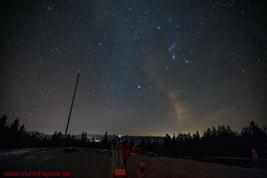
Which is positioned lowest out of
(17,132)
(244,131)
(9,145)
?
(9,145)

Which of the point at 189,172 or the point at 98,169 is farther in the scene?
the point at 189,172

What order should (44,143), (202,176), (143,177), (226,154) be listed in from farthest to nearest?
(226,154) < (44,143) < (202,176) < (143,177)

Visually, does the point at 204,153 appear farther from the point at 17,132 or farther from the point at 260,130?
the point at 17,132

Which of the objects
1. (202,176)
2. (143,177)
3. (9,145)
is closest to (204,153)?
(202,176)

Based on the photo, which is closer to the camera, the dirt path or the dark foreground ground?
the dark foreground ground

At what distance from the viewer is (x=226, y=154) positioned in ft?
155

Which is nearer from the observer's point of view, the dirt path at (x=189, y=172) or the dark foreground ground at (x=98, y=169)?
the dark foreground ground at (x=98, y=169)

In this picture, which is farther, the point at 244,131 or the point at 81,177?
the point at 244,131

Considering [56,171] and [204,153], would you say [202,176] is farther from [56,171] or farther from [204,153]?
[204,153]

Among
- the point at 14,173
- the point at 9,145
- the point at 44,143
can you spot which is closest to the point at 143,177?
the point at 14,173

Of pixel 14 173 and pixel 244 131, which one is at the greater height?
pixel 244 131

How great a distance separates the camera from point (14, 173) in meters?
9.44

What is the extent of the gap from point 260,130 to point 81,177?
76655mm

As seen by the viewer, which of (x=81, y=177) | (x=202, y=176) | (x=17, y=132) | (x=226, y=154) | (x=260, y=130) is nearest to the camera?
(x=81, y=177)
